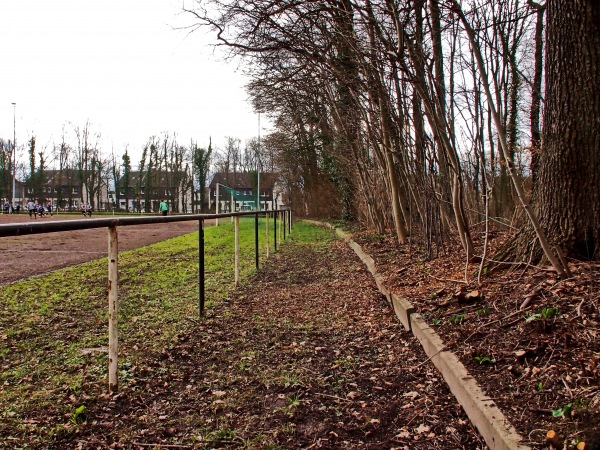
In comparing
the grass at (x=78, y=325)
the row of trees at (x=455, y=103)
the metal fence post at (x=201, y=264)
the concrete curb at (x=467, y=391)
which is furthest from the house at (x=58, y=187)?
the concrete curb at (x=467, y=391)

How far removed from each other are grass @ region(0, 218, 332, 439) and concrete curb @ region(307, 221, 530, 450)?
6.83 ft

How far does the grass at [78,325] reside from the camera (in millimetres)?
2887

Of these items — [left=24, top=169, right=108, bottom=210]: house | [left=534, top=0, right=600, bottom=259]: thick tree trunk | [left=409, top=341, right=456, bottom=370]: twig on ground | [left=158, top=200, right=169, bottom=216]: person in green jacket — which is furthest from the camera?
[left=24, top=169, right=108, bottom=210]: house

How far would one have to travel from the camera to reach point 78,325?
4590mm

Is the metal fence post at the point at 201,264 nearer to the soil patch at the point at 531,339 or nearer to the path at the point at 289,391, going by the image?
the path at the point at 289,391

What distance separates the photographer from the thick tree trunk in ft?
11.8

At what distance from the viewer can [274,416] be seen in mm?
2641

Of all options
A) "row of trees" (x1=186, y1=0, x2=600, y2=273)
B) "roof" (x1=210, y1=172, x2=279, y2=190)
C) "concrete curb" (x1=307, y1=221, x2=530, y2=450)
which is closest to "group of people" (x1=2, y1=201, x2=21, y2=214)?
"roof" (x1=210, y1=172, x2=279, y2=190)

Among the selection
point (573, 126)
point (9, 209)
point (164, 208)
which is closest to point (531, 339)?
point (573, 126)

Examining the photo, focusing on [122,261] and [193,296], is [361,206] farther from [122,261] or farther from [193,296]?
[193,296]

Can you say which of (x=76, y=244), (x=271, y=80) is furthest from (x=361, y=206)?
(x=76, y=244)

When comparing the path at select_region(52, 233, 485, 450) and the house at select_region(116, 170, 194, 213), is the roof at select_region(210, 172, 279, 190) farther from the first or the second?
the path at select_region(52, 233, 485, 450)

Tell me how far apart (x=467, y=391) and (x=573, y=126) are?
7.88 ft

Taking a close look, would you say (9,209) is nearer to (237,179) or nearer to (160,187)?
(160,187)
